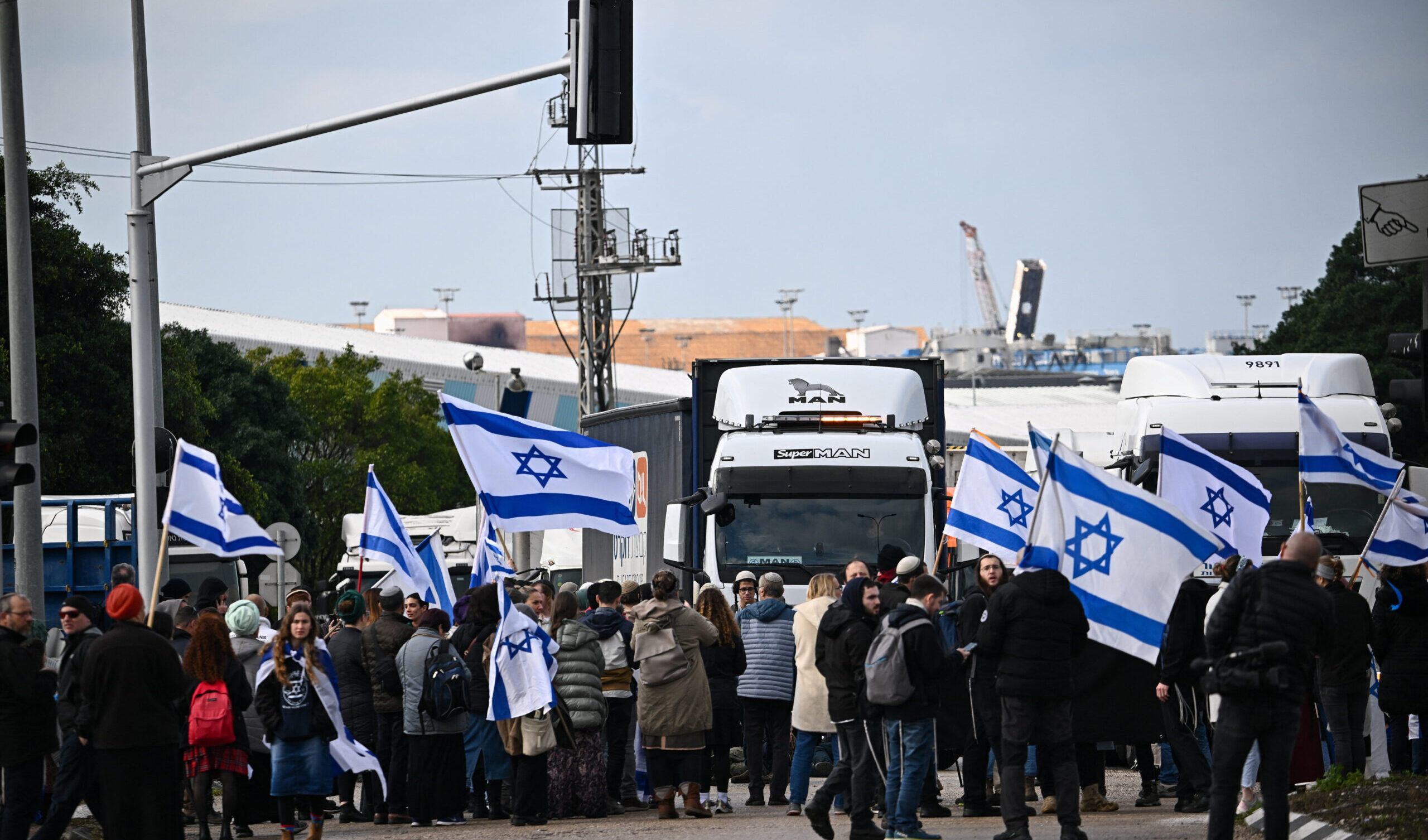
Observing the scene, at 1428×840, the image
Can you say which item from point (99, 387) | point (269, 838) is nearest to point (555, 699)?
point (269, 838)

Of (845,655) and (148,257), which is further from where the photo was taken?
(148,257)

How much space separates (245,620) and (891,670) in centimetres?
501

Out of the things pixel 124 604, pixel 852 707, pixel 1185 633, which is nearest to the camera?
pixel 124 604

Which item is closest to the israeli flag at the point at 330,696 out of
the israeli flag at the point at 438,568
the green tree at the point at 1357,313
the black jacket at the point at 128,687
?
the black jacket at the point at 128,687

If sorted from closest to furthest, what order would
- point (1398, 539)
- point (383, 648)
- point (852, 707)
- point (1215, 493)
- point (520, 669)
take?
point (852, 707) < point (520, 669) < point (383, 648) < point (1398, 539) < point (1215, 493)

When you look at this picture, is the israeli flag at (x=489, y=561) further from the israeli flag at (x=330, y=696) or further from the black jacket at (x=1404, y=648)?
the black jacket at (x=1404, y=648)

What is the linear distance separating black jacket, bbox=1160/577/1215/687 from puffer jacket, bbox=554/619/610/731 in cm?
398

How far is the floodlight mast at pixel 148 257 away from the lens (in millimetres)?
14953

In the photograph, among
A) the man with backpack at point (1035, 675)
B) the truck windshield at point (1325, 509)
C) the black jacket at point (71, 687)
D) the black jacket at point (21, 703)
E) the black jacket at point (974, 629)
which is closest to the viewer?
the black jacket at point (21, 703)

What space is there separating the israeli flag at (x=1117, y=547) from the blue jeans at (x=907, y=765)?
3.83 feet

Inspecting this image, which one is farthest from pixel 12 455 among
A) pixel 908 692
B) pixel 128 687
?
pixel 908 692

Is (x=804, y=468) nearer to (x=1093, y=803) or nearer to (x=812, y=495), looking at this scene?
(x=812, y=495)

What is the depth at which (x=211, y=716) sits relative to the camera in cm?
1227

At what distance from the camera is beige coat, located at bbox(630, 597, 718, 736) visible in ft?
44.3
